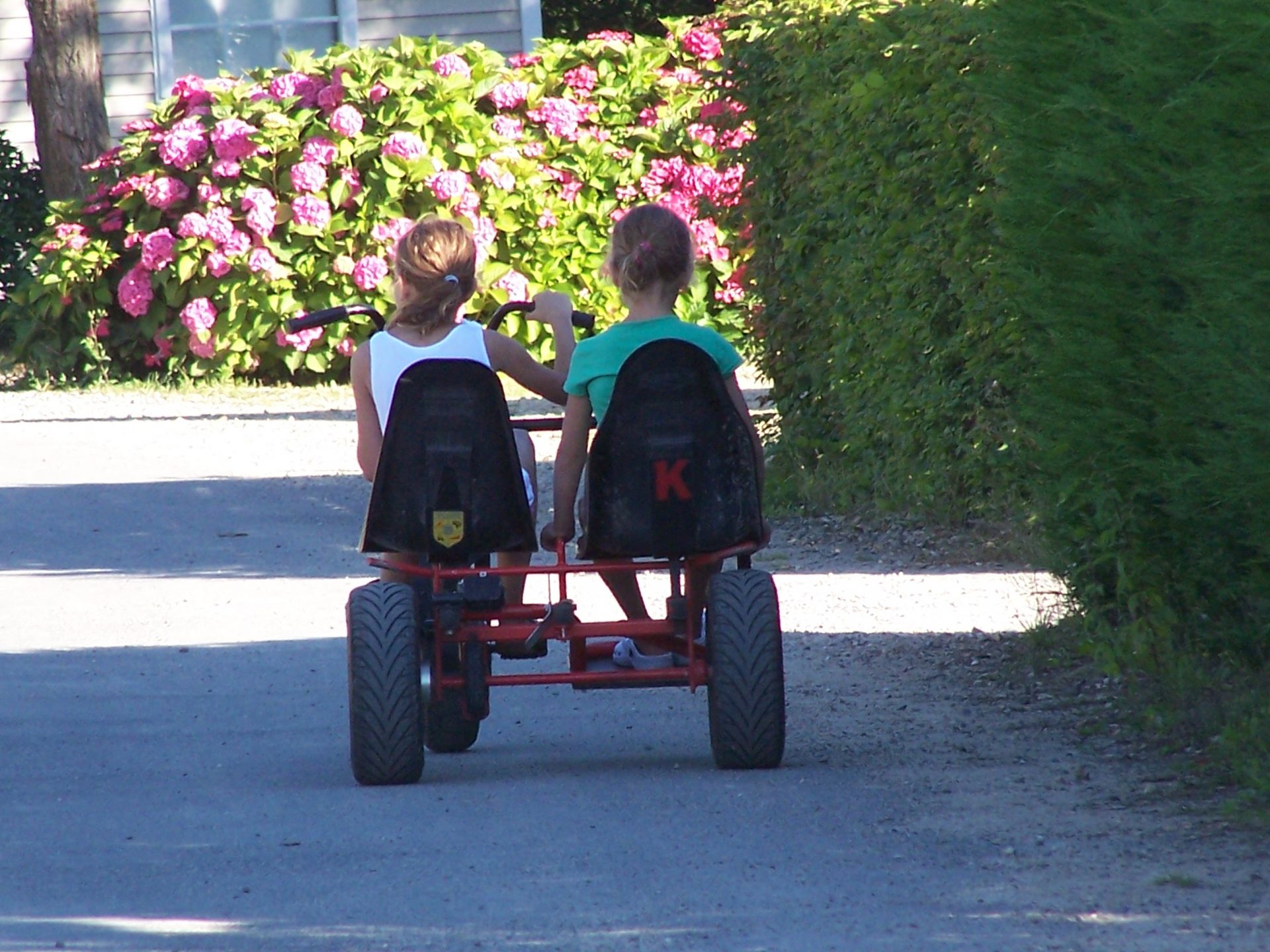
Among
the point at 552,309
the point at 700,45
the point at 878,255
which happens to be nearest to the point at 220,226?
the point at 700,45

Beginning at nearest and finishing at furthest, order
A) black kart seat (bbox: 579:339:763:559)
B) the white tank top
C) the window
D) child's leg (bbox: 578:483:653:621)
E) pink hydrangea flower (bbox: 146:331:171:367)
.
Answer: black kart seat (bbox: 579:339:763:559), the white tank top, child's leg (bbox: 578:483:653:621), pink hydrangea flower (bbox: 146:331:171:367), the window

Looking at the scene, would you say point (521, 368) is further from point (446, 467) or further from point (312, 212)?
point (312, 212)

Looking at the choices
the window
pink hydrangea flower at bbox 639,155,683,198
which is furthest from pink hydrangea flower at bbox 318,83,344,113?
the window

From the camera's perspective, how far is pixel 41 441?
1395 centimetres

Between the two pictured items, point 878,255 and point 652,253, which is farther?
point 878,255

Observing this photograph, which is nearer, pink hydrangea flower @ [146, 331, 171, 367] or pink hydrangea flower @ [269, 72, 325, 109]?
pink hydrangea flower @ [269, 72, 325, 109]

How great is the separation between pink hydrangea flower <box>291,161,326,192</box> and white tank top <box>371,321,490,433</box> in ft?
34.3

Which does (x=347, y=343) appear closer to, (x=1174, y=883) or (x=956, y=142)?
(x=956, y=142)

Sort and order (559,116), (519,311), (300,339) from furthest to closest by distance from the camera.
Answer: (559,116)
(300,339)
(519,311)

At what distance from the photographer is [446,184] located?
53.3 feet

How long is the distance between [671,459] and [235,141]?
11424mm

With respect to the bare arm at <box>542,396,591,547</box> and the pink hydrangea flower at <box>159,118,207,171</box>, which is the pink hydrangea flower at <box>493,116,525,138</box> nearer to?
the pink hydrangea flower at <box>159,118,207,171</box>

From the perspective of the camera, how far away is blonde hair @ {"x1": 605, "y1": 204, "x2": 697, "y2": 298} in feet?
18.6

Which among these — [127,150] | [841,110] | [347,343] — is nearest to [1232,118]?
[841,110]
